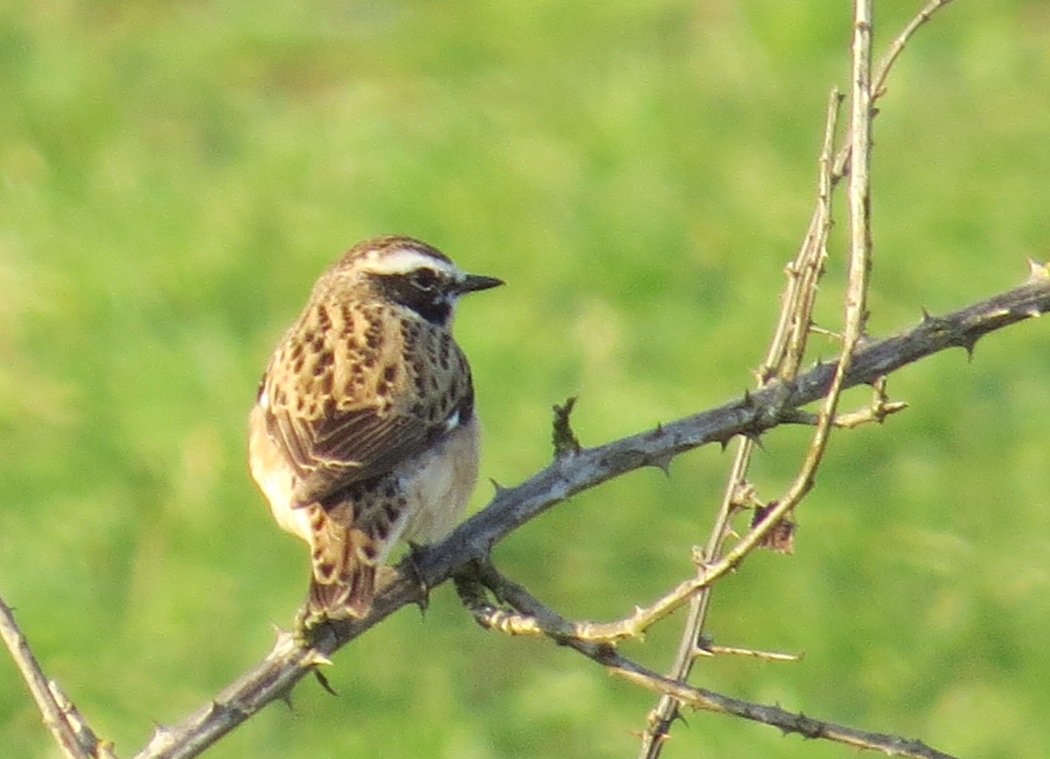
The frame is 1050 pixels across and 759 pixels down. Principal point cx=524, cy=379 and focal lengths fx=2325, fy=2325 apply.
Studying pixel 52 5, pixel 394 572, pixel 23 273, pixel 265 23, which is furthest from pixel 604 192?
pixel 394 572

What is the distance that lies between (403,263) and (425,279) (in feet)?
0.33

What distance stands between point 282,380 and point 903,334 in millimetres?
2618

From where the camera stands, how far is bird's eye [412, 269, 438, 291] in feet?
27.7

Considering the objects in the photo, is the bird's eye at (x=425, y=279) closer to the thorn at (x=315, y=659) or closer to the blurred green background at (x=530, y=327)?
the blurred green background at (x=530, y=327)

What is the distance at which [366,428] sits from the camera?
700 centimetres

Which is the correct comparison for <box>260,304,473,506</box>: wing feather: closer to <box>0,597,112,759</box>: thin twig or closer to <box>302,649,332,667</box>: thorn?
<box>302,649,332,667</box>: thorn

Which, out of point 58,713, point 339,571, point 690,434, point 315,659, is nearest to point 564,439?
point 690,434

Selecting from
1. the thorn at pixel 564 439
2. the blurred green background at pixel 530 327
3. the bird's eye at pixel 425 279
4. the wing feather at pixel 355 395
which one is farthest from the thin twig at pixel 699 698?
the blurred green background at pixel 530 327

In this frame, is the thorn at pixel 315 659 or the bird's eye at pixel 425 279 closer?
the thorn at pixel 315 659

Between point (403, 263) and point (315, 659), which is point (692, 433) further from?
point (403, 263)

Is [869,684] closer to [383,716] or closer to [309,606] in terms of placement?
[383,716]

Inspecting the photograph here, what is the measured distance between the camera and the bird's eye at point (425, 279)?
27.7 ft

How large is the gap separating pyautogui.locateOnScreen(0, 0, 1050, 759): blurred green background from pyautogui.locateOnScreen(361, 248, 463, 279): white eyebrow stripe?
4.97 feet

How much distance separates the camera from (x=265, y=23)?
1914cm
